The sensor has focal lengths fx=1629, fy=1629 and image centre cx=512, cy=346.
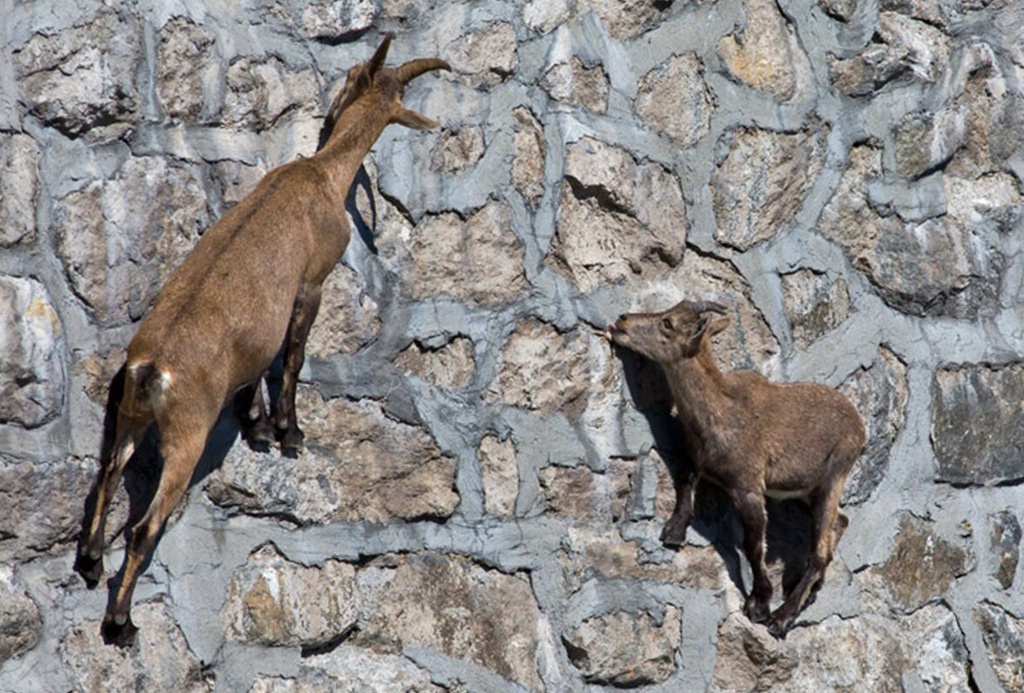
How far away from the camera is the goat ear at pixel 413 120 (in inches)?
176

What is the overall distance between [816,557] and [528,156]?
1.54m

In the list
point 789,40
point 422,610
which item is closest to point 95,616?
point 422,610

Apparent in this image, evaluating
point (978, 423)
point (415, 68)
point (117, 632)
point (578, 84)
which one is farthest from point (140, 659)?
point (978, 423)

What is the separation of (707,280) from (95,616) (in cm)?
216

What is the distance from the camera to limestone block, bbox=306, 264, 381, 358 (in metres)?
4.41

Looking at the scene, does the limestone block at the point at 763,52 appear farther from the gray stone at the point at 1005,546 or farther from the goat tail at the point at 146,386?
the goat tail at the point at 146,386

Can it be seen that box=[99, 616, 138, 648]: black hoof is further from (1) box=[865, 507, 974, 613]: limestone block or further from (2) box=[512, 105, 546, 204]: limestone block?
(1) box=[865, 507, 974, 613]: limestone block

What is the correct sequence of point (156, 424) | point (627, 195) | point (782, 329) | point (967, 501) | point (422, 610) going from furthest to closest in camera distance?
point (967, 501) < point (782, 329) < point (627, 195) < point (422, 610) < point (156, 424)

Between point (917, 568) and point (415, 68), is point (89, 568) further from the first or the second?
point (917, 568)

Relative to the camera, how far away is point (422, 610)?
14.7ft

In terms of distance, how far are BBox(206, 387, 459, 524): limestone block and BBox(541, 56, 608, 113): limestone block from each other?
1091mm

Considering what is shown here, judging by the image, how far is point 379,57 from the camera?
4391 millimetres

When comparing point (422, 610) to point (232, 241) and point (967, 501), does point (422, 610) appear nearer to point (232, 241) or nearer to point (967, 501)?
point (232, 241)

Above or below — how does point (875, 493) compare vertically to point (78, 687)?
below
